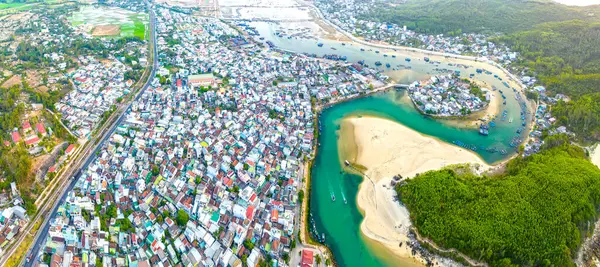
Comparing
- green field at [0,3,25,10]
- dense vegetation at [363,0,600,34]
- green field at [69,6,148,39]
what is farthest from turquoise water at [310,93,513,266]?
green field at [0,3,25,10]

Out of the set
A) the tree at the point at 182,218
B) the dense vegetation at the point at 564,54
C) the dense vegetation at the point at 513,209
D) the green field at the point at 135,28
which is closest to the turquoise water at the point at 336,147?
the dense vegetation at the point at 513,209

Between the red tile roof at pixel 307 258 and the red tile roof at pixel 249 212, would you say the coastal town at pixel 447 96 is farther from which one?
the red tile roof at pixel 249 212

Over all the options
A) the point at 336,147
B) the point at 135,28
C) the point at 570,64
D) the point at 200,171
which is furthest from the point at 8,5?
the point at 570,64

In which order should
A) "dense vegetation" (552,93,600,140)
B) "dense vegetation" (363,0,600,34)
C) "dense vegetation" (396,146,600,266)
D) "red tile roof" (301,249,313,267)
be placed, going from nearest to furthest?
"dense vegetation" (396,146,600,266), "red tile roof" (301,249,313,267), "dense vegetation" (552,93,600,140), "dense vegetation" (363,0,600,34)

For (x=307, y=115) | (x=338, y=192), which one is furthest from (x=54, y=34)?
(x=338, y=192)

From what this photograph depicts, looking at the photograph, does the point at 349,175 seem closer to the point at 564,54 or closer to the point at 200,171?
the point at 200,171

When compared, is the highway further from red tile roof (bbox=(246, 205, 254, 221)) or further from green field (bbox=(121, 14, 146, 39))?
green field (bbox=(121, 14, 146, 39))

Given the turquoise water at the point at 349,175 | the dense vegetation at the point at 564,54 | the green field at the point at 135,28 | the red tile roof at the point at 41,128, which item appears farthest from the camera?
the green field at the point at 135,28
